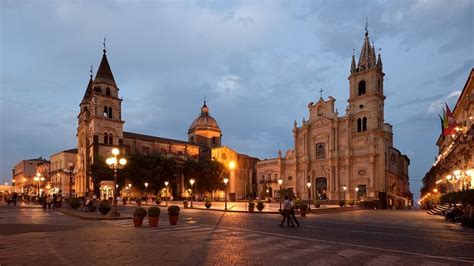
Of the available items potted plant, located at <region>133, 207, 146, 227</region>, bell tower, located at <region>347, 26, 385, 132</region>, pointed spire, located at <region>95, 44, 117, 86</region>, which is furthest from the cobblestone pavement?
pointed spire, located at <region>95, 44, 117, 86</region>

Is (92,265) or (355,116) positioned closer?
(92,265)

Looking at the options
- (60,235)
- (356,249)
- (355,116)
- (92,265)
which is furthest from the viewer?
(355,116)

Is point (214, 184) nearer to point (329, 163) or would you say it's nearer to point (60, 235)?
point (329, 163)

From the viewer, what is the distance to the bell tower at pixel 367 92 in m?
65.9

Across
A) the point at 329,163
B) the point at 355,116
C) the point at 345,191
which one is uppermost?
the point at 355,116

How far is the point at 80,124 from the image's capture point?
8456 centimetres

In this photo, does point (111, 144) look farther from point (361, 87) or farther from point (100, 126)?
point (361, 87)

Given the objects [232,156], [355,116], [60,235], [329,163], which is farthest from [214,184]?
[60,235]

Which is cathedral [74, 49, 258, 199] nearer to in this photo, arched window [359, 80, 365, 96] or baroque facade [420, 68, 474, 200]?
arched window [359, 80, 365, 96]

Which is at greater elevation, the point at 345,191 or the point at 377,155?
the point at 377,155

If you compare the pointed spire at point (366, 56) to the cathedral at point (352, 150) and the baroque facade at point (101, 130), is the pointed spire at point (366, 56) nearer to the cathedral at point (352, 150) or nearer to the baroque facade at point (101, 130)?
the cathedral at point (352, 150)

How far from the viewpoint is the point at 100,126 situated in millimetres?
73938

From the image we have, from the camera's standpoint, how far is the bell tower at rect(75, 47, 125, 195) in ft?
240

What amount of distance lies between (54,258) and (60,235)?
577 centimetres
